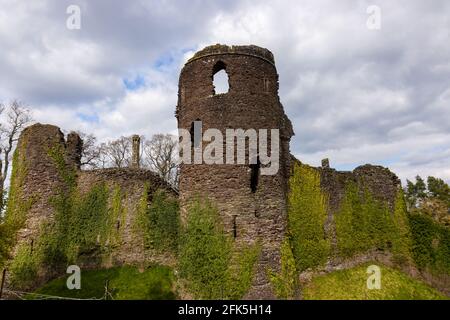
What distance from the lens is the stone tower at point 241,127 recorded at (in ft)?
43.7

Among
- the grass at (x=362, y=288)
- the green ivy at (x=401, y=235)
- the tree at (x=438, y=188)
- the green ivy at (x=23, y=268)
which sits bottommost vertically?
the grass at (x=362, y=288)

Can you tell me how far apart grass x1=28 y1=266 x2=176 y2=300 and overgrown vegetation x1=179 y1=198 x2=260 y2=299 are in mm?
999

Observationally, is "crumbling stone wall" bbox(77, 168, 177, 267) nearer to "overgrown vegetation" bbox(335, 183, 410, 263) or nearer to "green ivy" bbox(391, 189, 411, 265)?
"overgrown vegetation" bbox(335, 183, 410, 263)

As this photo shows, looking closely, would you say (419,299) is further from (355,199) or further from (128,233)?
(128,233)

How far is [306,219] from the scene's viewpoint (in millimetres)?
15281

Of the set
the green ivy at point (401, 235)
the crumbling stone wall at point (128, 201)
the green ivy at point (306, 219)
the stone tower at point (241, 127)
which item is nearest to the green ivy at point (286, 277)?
the stone tower at point (241, 127)

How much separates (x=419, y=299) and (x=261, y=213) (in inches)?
250

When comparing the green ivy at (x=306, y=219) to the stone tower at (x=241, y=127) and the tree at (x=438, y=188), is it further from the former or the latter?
the tree at (x=438, y=188)

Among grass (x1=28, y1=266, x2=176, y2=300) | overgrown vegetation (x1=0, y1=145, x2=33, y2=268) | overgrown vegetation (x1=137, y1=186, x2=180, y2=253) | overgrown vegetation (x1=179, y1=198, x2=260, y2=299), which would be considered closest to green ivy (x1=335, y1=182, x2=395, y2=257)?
overgrown vegetation (x1=179, y1=198, x2=260, y2=299)

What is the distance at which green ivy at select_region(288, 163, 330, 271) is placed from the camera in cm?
1498

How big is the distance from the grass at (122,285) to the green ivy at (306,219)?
15.6 ft

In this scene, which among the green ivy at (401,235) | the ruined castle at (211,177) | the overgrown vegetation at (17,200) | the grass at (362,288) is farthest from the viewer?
the green ivy at (401,235)

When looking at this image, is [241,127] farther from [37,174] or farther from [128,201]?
[37,174]
